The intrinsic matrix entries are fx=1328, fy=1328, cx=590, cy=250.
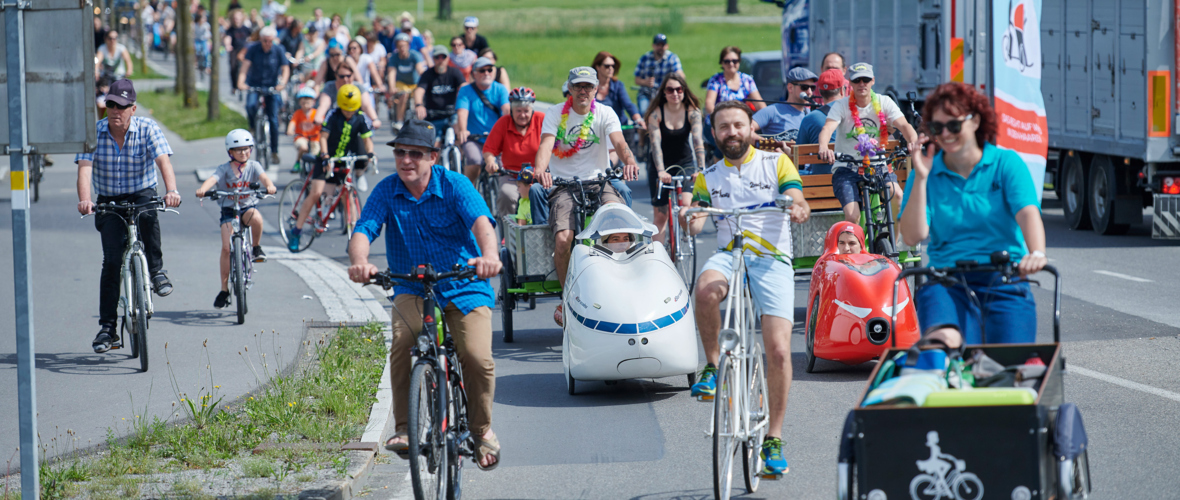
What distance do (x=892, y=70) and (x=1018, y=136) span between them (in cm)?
999

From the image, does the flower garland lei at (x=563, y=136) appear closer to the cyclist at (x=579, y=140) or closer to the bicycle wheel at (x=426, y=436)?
the cyclist at (x=579, y=140)

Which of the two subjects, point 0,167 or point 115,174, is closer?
point 115,174

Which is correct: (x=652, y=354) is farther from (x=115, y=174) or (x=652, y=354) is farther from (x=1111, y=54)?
(x=1111, y=54)

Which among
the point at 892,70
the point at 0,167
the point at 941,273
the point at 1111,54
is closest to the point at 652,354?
the point at 941,273

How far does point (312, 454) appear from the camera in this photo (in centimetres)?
642

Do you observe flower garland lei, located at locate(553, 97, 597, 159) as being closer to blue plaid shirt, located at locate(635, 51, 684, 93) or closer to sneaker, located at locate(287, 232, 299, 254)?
sneaker, located at locate(287, 232, 299, 254)

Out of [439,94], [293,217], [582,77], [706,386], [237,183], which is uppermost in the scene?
[439,94]

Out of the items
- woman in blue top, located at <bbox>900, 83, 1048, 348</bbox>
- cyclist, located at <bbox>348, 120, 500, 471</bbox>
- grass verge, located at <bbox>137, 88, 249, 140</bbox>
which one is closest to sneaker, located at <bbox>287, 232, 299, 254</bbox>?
cyclist, located at <bbox>348, 120, 500, 471</bbox>

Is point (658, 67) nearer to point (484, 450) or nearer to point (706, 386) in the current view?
point (706, 386)

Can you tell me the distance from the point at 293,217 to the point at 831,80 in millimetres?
6482

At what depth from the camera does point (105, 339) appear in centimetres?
914

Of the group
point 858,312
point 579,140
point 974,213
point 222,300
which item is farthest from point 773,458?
point 222,300

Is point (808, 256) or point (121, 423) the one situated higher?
point (808, 256)

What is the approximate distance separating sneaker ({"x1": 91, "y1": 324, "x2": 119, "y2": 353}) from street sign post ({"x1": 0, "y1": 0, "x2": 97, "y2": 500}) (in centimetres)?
382
